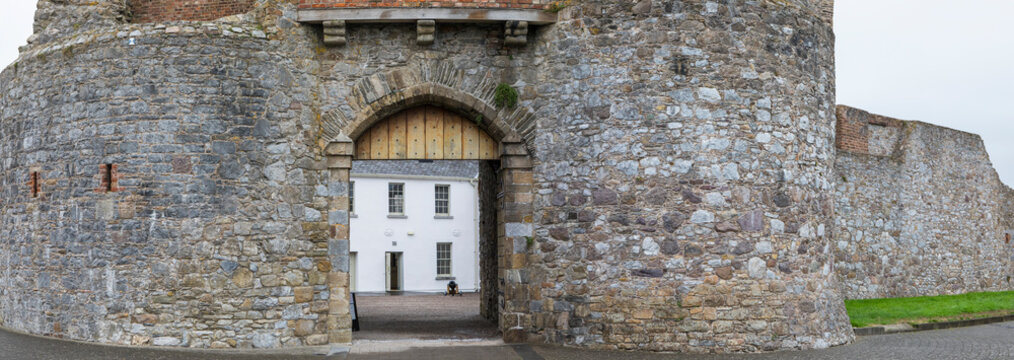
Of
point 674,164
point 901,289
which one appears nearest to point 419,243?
point 901,289

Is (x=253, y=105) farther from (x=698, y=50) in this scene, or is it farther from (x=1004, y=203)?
(x=1004, y=203)

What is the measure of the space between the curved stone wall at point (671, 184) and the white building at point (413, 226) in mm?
20710

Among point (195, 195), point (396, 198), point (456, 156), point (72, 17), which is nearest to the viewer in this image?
point (195, 195)

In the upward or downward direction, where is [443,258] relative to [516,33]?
downward

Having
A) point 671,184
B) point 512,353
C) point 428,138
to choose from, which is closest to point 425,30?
point 428,138

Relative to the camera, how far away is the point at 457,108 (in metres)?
11.8

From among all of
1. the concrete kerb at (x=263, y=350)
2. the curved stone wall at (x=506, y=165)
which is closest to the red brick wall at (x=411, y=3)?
the curved stone wall at (x=506, y=165)

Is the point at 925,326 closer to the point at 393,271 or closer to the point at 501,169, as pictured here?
the point at 501,169

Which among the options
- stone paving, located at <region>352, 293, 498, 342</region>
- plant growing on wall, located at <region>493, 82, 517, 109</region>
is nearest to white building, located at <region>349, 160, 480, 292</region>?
stone paving, located at <region>352, 293, 498, 342</region>

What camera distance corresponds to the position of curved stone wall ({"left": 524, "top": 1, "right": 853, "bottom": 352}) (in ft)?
36.1

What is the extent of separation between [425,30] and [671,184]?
3.70 meters

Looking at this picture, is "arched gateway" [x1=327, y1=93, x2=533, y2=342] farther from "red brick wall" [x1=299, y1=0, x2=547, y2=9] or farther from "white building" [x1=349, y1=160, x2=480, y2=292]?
"white building" [x1=349, y1=160, x2=480, y2=292]

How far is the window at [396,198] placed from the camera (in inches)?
1272

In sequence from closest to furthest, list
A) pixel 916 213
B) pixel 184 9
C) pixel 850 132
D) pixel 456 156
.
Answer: pixel 456 156 → pixel 184 9 → pixel 850 132 → pixel 916 213
